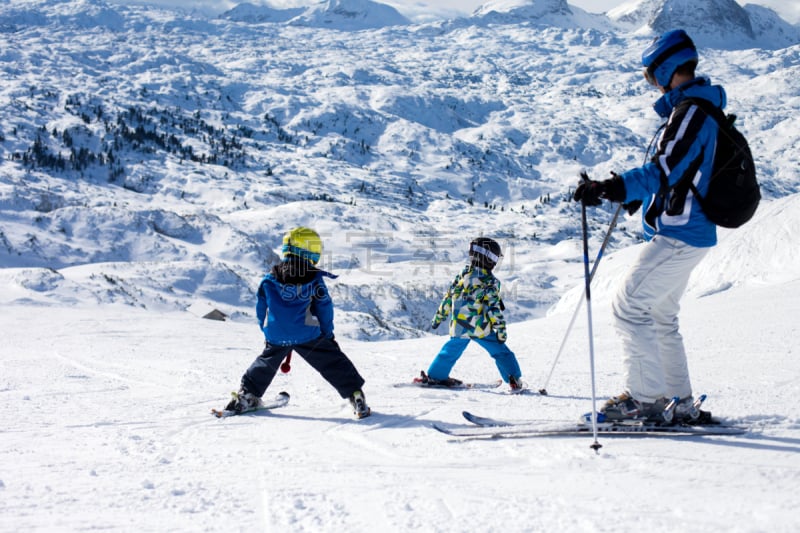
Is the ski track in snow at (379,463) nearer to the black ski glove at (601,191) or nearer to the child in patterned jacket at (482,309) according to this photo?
the child in patterned jacket at (482,309)

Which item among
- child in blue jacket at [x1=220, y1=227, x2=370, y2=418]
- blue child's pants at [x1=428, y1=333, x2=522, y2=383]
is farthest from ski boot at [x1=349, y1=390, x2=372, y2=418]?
blue child's pants at [x1=428, y1=333, x2=522, y2=383]

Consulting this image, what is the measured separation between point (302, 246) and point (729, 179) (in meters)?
3.08

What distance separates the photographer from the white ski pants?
352 cm

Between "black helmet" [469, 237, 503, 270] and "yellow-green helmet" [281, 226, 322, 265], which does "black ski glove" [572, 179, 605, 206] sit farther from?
"black helmet" [469, 237, 503, 270]

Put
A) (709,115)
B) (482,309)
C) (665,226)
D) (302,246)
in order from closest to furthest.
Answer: (709,115) → (665,226) → (302,246) → (482,309)

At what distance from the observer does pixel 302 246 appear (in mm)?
4797

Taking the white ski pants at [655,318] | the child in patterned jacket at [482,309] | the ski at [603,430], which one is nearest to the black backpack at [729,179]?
the white ski pants at [655,318]

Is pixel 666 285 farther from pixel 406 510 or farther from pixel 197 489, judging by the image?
pixel 197 489

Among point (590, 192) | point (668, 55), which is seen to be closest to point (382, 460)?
point (590, 192)

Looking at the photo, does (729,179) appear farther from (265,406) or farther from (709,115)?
(265,406)

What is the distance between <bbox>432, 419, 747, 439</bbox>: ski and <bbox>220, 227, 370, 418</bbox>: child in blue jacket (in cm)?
134

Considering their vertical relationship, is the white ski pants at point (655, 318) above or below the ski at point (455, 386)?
above

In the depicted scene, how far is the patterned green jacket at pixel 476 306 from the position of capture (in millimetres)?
5984

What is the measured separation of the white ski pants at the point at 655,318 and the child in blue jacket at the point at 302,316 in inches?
84.3
